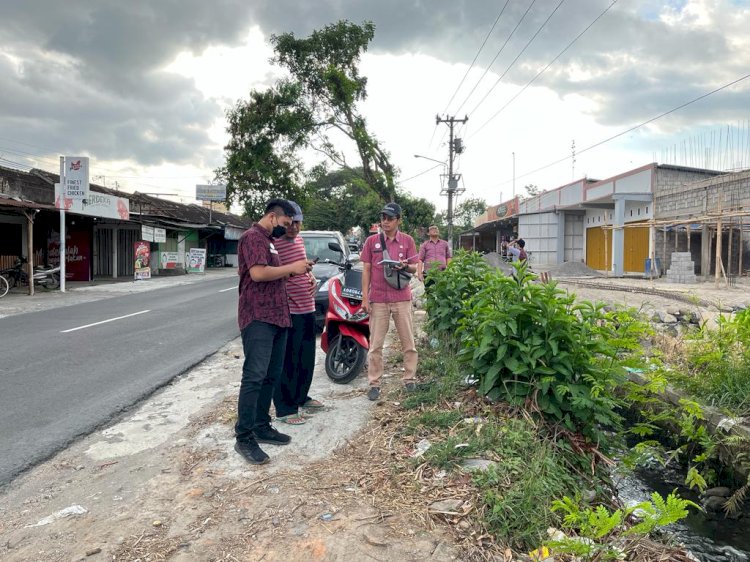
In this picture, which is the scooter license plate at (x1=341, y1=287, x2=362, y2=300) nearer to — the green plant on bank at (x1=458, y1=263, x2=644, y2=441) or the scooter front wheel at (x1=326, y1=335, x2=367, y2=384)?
the scooter front wheel at (x1=326, y1=335, x2=367, y2=384)

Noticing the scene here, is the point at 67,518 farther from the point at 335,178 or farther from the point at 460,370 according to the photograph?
the point at 335,178

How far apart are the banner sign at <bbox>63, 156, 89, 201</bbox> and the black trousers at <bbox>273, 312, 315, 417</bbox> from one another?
1645cm

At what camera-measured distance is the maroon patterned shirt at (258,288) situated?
3.69 meters

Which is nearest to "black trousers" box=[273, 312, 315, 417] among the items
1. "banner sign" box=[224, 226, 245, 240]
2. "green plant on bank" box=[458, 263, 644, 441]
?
"green plant on bank" box=[458, 263, 644, 441]

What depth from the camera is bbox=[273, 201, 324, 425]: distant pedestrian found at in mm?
4438

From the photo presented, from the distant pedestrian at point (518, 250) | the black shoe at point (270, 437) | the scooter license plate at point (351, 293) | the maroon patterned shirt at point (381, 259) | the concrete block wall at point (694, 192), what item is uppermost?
the concrete block wall at point (694, 192)

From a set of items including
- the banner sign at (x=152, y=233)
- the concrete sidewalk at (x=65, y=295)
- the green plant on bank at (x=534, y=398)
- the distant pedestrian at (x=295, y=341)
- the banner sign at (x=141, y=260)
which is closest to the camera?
the green plant on bank at (x=534, y=398)

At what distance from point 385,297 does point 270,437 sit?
1743 mm

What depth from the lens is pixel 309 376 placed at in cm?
457

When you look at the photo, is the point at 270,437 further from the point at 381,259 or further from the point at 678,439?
the point at 678,439

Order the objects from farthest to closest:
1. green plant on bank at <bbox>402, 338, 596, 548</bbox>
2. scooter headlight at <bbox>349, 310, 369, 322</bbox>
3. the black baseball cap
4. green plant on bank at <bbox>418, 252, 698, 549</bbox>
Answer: scooter headlight at <bbox>349, 310, 369, 322</bbox> < the black baseball cap < green plant on bank at <bbox>418, 252, 698, 549</bbox> < green plant on bank at <bbox>402, 338, 596, 548</bbox>

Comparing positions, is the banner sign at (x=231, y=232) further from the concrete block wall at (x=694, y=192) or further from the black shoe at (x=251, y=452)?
the black shoe at (x=251, y=452)

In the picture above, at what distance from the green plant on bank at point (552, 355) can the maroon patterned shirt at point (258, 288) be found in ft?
5.07

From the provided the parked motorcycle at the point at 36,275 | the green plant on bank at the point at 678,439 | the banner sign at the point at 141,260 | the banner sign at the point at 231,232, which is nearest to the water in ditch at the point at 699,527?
the green plant on bank at the point at 678,439
